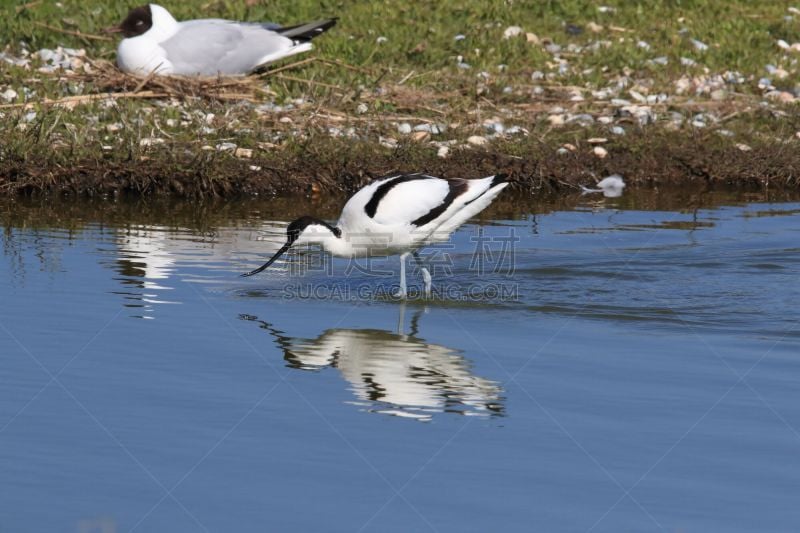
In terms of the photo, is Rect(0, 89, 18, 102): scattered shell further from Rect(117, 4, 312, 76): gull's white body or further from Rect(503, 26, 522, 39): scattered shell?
Rect(503, 26, 522, 39): scattered shell

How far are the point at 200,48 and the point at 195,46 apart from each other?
0.17 feet

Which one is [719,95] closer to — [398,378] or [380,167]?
[380,167]

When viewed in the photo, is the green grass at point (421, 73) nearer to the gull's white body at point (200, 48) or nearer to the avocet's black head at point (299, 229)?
the gull's white body at point (200, 48)

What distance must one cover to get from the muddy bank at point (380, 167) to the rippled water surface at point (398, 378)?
0.49m

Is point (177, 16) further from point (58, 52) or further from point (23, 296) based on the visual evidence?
point (23, 296)

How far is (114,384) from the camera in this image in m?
6.34

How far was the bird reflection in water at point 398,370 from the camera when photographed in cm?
618

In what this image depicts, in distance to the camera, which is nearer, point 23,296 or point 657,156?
point 23,296

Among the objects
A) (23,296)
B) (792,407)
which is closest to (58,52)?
(23,296)

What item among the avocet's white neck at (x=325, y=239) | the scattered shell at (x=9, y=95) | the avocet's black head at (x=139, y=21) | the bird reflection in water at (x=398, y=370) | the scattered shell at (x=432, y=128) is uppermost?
the avocet's black head at (x=139, y=21)

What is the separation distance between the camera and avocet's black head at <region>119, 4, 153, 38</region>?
44.5 feet

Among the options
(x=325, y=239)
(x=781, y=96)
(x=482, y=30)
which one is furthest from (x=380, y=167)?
(x=781, y=96)

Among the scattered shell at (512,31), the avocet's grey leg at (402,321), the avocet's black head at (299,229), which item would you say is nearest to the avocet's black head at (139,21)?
the scattered shell at (512,31)

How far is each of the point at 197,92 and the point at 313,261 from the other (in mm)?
3920
